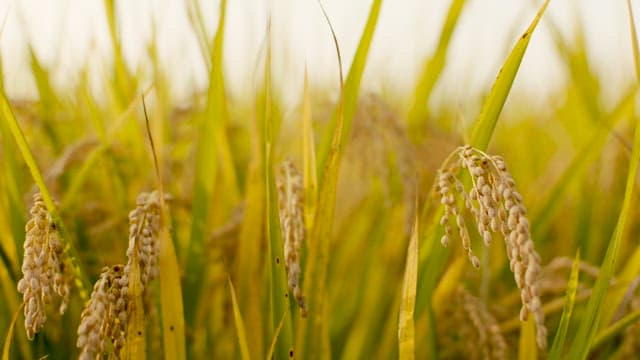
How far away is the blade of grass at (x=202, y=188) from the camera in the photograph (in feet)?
4.92

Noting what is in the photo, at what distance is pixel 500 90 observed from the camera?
1.20 m

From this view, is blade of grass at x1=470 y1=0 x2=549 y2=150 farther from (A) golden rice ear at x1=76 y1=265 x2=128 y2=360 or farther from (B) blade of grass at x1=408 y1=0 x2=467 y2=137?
(A) golden rice ear at x1=76 y1=265 x2=128 y2=360

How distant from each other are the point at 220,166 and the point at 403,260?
1.79 ft

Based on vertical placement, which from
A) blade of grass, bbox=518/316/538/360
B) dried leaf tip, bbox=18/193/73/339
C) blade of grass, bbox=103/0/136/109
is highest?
blade of grass, bbox=103/0/136/109

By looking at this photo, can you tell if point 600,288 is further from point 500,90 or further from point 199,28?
point 199,28

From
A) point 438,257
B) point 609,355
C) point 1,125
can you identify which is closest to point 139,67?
point 1,125

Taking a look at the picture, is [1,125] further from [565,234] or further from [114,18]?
[565,234]

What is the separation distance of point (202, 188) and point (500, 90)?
0.68 metres

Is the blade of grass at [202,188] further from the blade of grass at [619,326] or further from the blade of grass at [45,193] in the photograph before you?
the blade of grass at [619,326]

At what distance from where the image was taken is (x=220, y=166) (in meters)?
1.92

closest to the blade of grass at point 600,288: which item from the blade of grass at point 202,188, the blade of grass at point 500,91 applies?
the blade of grass at point 500,91

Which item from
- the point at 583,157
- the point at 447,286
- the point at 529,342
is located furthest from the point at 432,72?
the point at 529,342

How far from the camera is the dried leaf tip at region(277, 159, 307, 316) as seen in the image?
1.02 m

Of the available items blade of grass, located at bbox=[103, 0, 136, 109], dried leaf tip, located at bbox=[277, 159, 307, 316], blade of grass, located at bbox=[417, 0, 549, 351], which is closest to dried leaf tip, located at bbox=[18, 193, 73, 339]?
dried leaf tip, located at bbox=[277, 159, 307, 316]
